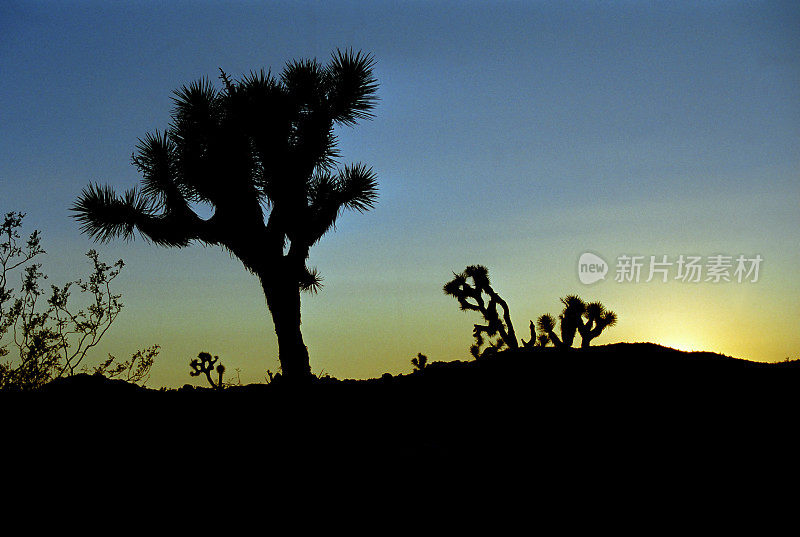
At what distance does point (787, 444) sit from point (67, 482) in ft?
20.2

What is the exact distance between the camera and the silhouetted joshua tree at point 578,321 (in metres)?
15.1

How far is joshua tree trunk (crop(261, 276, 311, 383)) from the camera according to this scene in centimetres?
989

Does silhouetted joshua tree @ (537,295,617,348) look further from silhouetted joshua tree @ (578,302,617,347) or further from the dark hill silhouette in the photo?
the dark hill silhouette

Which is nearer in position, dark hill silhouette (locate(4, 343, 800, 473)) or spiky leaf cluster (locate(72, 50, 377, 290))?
dark hill silhouette (locate(4, 343, 800, 473))

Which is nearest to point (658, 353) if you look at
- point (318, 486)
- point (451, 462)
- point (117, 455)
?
point (451, 462)

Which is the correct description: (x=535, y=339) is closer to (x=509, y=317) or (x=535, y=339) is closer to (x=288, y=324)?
(x=509, y=317)

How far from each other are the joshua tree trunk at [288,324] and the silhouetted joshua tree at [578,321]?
7944 mm

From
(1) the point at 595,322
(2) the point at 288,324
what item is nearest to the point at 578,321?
(1) the point at 595,322

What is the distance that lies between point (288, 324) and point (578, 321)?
28.3 feet

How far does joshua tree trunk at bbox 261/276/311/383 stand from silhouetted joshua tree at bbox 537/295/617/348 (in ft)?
26.1

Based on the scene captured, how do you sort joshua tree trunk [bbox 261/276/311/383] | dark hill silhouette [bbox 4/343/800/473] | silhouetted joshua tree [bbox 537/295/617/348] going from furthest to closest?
silhouetted joshua tree [bbox 537/295/617/348]
joshua tree trunk [bbox 261/276/311/383]
dark hill silhouette [bbox 4/343/800/473]

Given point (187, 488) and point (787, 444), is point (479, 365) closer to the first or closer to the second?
point (787, 444)

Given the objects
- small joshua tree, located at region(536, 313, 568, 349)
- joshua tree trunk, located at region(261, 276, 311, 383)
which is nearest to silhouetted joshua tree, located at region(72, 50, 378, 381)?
joshua tree trunk, located at region(261, 276, 311, 383)

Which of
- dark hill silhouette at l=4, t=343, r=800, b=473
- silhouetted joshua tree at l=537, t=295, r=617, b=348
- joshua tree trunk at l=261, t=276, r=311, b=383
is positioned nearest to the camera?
dark hill silhouette at l=4, t=343, r=800, b=473
